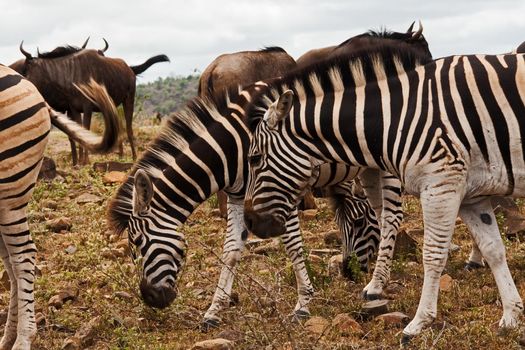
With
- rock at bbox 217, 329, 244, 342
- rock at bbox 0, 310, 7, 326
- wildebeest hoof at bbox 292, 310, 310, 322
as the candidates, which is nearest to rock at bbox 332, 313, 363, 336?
wildebeest hoof at bbox 292, 310, 310, 322

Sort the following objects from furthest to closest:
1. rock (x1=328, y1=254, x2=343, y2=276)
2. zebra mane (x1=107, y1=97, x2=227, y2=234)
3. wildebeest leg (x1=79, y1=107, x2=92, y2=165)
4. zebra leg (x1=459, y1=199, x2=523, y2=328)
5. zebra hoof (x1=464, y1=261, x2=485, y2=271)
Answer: wildebeest leg (x1=79, y1=107, x2=92, y2=165)
rock (x1=328, y1=254, x2=343, y2=276)
zebra hoof (x1=464, y1=261, x2=485, y2=271)
zebra mane (x1=107, y1=97, x2=227, y2=234)
zebra leg (x1=459, y1=199, x2=523, y2=328)

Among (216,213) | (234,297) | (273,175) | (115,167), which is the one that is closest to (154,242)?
(234,297)

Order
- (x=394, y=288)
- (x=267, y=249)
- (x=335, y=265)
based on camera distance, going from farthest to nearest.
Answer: (x=267, y=249) → (x=335, y=265) → (x=394, y=288)

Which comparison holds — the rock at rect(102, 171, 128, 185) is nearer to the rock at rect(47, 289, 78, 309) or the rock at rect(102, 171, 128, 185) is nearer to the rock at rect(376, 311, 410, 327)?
the rock at rect(47, 289, 78, 309)

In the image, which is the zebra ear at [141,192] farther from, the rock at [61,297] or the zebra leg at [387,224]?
the zebra leg at [387,224]

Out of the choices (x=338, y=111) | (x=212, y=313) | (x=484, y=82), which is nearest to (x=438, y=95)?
(x=484, y=82)

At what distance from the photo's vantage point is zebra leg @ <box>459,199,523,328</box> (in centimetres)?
569

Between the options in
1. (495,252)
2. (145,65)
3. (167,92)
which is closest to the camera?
(495,252)

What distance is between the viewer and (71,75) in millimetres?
16406

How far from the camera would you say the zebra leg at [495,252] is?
5.69m

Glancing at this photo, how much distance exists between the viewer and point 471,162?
542 centimetres

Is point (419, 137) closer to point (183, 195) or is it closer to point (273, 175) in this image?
point (273, 175)

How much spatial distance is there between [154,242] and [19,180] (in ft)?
3.62

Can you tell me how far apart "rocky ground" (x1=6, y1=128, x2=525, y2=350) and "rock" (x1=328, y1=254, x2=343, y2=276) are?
0.06ft
